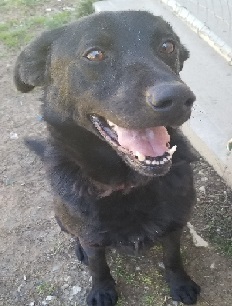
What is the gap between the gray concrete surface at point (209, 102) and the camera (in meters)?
3.22

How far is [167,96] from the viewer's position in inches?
68.2

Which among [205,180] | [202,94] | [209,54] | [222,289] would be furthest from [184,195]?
[209,54]

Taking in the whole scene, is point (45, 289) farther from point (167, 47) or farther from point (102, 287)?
point (167, 47)

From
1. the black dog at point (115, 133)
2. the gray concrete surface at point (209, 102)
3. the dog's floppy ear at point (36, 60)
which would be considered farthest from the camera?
the gray concrete surface at point (209, 102)

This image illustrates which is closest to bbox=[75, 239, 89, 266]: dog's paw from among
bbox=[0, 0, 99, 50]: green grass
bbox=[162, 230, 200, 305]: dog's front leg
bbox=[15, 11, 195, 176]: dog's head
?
bbox=[162, 230, 200, 305]: dog's front leg

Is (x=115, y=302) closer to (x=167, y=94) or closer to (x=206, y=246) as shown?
(x=206, y=246)

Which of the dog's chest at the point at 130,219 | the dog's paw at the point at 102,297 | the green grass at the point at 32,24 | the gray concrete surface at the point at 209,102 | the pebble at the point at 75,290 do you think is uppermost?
the dog's chest at the point at 130,219

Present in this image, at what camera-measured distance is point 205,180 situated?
3223mm

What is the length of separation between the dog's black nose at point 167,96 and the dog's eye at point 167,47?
1.14 feet

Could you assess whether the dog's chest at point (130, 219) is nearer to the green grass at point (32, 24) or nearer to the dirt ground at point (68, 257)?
the dirt ground at point (68, 257)

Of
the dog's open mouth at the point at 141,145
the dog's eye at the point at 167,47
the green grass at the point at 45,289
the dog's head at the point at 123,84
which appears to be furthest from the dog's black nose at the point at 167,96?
the green grass at the point at 45,289

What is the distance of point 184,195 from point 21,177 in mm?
1472

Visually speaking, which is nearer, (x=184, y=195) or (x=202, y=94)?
(x=184, y=195)

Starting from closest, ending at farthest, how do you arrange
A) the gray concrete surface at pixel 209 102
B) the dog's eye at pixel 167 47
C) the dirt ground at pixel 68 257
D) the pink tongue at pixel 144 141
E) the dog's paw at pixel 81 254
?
1. the pink tongue at pixel 144 141
2. the dog's eye at pixel 167 47
3. the dirt ground at pixel 68 257
4. the dog's paw at pixel 81 254
5. the gray concrete surface at pixel 209 102
